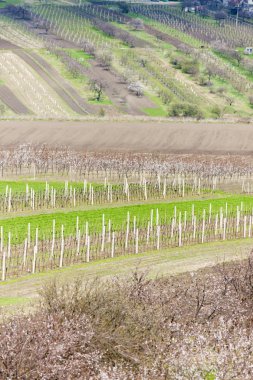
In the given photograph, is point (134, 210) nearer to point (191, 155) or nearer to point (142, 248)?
point (142, 248)

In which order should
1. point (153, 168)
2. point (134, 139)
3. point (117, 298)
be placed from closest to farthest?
point (117, 298) < point (153, 168) < point (134, 139)

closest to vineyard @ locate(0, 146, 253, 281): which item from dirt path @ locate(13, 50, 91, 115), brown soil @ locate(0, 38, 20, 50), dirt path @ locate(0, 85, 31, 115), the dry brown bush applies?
the dry brown bush

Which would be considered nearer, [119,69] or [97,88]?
[97,88]

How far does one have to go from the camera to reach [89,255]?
172 ft

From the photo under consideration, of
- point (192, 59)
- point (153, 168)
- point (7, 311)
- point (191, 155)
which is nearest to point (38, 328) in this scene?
point (7, 311)

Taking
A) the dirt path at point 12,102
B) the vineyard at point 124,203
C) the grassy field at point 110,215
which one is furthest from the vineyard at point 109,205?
the dirt path at point 12,102

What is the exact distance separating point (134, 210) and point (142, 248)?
12695mm

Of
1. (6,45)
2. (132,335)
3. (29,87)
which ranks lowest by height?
(29,87)

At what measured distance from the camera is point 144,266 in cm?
5003

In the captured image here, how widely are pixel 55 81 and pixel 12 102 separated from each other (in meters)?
15.0

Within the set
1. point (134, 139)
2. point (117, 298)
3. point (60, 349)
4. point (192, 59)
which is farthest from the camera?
point (192, 59)

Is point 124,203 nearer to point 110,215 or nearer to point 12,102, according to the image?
point 110,215

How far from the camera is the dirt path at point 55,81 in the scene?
135 meters

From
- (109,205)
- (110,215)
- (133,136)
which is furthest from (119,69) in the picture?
A: (110,215)
